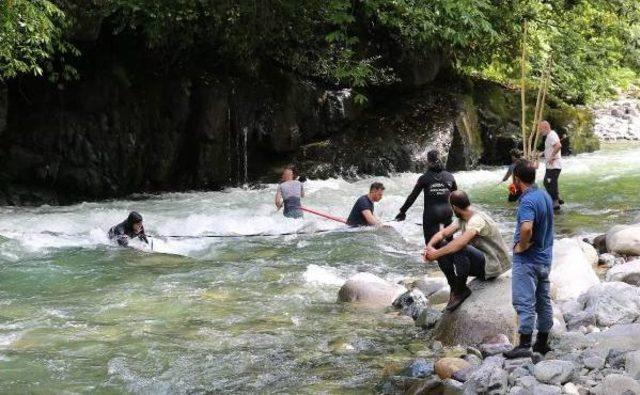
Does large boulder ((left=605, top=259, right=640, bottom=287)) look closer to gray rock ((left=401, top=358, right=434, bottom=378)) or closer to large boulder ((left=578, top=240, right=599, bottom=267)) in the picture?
large boulder ((left=578, top=240, right=599, bottom=267))

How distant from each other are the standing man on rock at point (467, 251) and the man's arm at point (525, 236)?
3.07ft

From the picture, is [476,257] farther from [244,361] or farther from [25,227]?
[25,227]

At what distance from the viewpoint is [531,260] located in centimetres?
541

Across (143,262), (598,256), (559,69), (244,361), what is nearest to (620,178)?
(559,69)

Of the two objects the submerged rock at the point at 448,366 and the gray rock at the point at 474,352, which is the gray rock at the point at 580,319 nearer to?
the gray rock at the point at 474,352

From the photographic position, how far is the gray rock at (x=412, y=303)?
7.35 meters

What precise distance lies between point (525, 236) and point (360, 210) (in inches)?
216

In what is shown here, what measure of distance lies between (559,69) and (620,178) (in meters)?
5.49

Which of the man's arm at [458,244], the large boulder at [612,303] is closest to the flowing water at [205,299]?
the man's arm at [458,244]

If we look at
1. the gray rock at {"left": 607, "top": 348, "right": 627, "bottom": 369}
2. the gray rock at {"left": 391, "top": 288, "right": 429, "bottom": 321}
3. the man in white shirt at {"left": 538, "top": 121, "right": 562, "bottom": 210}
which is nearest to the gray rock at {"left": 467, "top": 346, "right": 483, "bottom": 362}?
the gray rock at {"left": 607, "top": 348, "right": 627, "bottom": 369}

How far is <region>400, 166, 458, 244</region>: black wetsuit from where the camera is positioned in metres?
9.12

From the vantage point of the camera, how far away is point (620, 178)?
1750 cm

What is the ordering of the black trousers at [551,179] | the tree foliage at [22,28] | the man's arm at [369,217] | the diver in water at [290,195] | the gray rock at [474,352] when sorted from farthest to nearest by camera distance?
1. the black trousers at [551,179]
2. the diver in water at [290,195]
3. the tree foliage at [22,28]
4. the man's arm at [369,217]
5. the gray rock at [474,352]

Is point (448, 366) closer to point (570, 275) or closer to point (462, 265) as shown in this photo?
point (462, 265)
